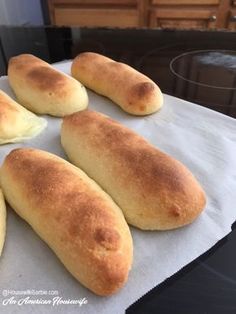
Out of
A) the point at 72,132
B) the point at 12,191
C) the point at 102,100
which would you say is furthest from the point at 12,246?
the point at 102,100

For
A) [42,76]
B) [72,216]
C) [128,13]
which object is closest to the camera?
[72,216]

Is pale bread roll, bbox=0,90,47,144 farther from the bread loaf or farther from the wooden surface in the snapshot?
the wooden surface

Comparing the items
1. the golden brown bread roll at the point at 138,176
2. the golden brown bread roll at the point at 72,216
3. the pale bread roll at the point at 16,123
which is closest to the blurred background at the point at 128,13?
the pale bread roll at the point at 16,123

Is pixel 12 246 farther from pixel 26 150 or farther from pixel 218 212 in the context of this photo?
pixel 218 212

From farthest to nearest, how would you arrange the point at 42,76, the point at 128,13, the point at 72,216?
the point at 128,13 → the point at 42,76 → the point at 72,216

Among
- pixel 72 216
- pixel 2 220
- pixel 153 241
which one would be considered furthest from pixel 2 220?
pixel 153 241

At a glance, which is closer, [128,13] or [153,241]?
[153,241]

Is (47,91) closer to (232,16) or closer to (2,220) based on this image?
(2,220)
